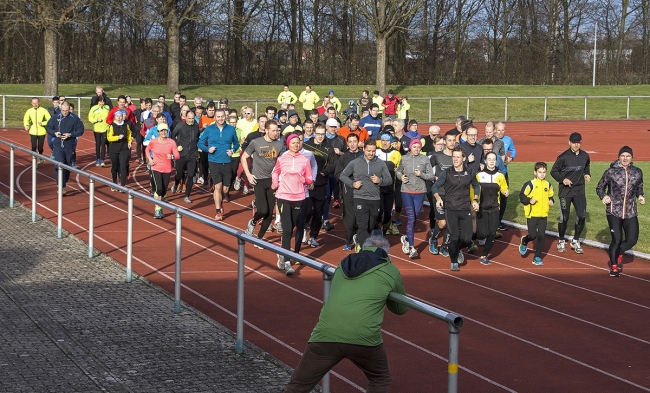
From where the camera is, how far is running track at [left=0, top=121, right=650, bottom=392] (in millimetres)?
8172

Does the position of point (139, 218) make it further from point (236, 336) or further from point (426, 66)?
point (426, 66)

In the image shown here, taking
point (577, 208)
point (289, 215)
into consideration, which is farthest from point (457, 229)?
point (577, 208)

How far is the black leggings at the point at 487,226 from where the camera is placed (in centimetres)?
1373

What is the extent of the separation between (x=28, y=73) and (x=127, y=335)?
4720 centimetres

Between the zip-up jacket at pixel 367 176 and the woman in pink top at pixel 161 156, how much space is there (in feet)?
14.1

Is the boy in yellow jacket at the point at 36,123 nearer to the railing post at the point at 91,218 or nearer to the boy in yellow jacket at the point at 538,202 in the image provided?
the railing post at the point at 91,218

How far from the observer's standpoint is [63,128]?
18656 millimetres

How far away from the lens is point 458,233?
13195mm

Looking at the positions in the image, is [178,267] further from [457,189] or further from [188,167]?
[188,167]

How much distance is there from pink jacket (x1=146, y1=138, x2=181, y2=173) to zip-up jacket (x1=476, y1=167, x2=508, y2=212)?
5.74 meters

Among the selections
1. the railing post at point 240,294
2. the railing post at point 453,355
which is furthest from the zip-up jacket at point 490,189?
the railing post at point 453,355

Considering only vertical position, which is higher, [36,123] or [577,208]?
[36,123]

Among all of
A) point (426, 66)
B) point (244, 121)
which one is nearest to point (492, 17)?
point (426, 66)

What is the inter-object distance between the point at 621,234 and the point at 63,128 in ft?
36.9
